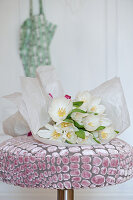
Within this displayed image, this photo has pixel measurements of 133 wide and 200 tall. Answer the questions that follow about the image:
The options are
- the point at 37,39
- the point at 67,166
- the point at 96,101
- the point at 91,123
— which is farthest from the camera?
the point at 37,39

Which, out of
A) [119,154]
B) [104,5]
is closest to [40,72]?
[119,154]

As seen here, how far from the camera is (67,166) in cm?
82

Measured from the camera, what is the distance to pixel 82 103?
994 mm

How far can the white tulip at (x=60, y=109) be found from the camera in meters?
0.94

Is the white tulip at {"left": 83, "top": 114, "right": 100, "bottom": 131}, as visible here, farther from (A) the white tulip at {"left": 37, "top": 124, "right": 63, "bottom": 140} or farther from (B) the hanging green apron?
(B) the hanging green apron

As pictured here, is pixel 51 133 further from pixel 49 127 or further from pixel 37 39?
pixel 37 39

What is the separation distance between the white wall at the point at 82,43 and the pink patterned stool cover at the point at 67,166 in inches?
45.6

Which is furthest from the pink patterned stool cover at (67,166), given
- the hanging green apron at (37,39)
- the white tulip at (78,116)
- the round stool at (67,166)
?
the hanging green apron at (37,39)

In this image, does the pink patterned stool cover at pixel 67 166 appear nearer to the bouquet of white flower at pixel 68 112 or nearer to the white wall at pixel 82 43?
the bouquet of white flower at pixel 68 112

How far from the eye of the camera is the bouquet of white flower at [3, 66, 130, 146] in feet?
3.05

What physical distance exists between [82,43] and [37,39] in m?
0.29

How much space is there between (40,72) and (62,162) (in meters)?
0.39

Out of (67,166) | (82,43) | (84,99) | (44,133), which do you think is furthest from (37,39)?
(67,166)

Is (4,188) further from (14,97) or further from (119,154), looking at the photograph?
(119,154)
